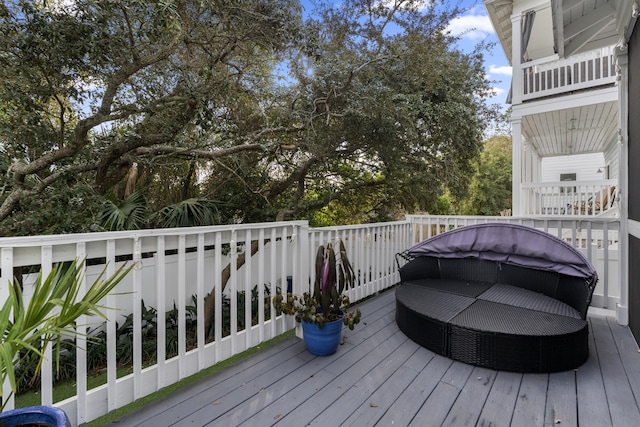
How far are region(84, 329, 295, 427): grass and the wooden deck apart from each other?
0.18ft

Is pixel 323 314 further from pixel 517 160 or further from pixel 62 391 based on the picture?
pixel 517 160

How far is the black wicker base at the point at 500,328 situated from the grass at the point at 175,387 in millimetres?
1417

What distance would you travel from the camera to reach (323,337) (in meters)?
2.76

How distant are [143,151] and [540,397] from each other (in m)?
4.47

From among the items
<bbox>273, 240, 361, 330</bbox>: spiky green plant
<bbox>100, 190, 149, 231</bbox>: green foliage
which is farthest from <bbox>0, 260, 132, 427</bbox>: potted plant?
<bbox>100, 190, 149, 231</bbox>: green foliage

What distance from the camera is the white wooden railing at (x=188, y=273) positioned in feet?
5.89

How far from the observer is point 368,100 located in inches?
188

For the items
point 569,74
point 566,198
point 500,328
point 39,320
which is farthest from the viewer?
point 566,198

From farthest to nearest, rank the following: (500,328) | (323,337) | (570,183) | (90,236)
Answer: (570,183) → (323,337) → (500,328) → (90,236)

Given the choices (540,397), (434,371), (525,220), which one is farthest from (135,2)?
(525,220)

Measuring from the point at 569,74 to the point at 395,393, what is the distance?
7.34m

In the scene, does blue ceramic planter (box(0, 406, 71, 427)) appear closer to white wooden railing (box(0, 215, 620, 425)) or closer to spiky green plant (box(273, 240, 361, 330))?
white wooden railing (box(0, 215, 620, 425))

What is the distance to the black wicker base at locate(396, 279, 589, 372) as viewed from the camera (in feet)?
8.10

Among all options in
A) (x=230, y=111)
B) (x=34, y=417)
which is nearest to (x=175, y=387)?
(x=34, y=417)
